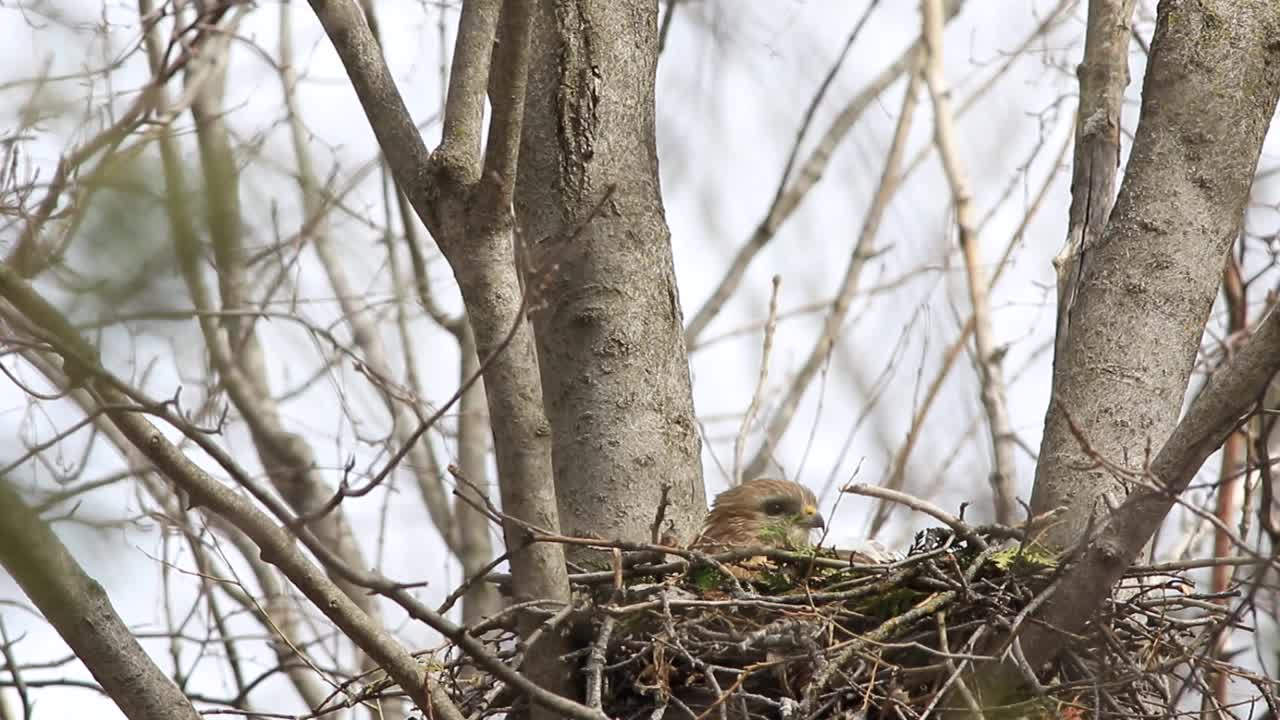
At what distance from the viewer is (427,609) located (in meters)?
2.85

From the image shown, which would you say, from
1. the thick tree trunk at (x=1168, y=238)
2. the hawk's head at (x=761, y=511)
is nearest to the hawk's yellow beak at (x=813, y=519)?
the hawk's head at (x=761, y=511)

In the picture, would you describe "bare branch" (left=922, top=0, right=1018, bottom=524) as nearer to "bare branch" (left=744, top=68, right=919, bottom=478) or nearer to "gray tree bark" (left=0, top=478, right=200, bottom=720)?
"bare branch" (left=744, top=68, right=919, bottom=478)

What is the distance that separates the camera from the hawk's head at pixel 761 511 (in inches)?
230

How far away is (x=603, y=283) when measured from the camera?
4.54 metres

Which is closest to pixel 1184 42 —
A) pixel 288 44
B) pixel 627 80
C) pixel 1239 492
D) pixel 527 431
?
pixel 627 80


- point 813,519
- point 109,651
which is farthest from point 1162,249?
point 109,651

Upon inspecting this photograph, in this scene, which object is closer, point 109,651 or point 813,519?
point 109,651

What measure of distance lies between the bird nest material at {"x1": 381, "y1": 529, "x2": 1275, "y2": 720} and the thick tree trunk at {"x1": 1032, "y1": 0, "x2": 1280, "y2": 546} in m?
0.56

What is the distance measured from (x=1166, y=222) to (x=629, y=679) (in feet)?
6.76

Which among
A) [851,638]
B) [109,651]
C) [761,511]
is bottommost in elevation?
[109,651]

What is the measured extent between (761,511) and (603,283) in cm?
181

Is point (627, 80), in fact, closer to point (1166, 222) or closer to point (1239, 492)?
point (1166, 222)

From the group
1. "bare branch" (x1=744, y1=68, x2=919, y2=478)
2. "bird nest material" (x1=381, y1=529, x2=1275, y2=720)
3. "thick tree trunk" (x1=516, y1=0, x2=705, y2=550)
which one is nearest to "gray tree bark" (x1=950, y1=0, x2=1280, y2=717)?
"bird nest material" (x1=381, y1=529, x2=1275, y2=720)

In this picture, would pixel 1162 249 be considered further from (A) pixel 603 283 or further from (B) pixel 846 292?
(B) pixel 846 292
